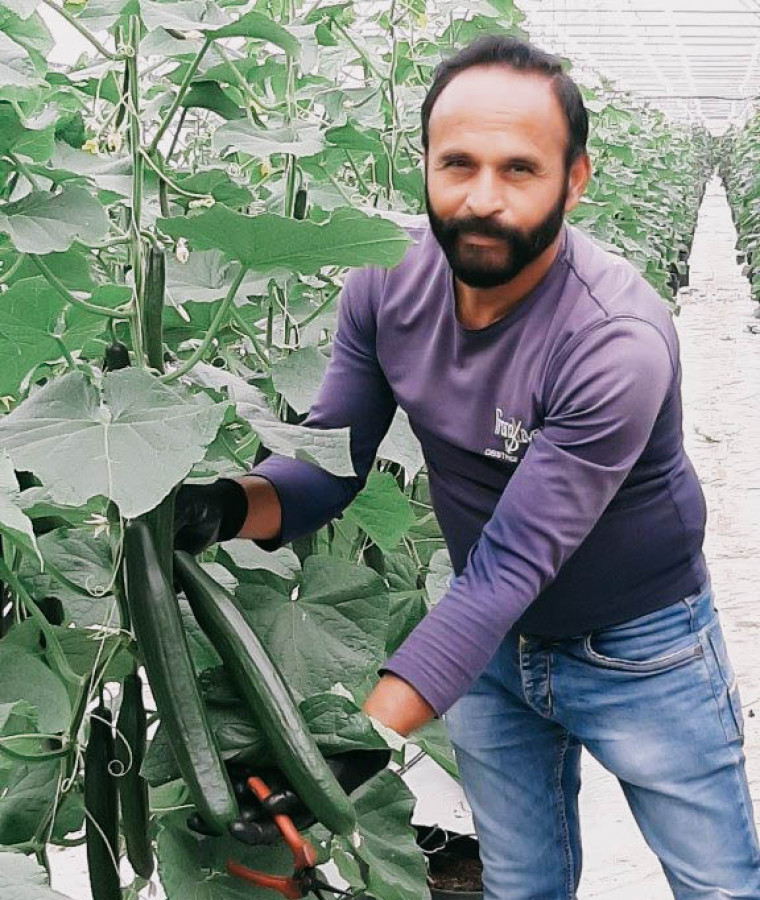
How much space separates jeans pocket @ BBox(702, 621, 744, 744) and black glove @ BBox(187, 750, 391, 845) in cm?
64

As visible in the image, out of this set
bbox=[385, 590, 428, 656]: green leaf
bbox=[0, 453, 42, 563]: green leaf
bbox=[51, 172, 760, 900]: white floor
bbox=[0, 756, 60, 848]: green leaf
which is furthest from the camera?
bbox=[51, 172, 760, 900]: white floor

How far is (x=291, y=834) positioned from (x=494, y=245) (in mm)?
669

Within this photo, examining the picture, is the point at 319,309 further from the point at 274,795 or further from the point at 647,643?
the point at 274,795

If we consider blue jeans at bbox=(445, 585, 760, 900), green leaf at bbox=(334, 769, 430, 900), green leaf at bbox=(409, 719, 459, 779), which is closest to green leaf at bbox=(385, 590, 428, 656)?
green leaf at bbox=(409, 719, 459, 779)

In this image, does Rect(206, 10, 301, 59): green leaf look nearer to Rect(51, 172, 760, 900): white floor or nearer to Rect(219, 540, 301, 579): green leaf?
Rect(219, 540, 301, 579): green leaf

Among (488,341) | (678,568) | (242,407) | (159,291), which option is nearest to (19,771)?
(242,407)

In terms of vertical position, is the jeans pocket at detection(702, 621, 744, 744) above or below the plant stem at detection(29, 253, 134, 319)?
below

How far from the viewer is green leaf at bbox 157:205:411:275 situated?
1.13 metres

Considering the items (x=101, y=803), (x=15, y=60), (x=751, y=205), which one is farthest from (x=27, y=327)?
(x=751, y=205)

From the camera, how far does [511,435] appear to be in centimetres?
157

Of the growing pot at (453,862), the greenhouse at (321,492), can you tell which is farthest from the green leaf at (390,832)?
the growing pot at (453,862)

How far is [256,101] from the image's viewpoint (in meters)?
1.57

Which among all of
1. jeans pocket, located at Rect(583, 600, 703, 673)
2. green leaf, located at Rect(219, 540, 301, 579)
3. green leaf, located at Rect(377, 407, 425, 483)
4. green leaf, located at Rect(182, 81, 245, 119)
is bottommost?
jeans pocket, located at Rect(583, 600, 703, 673)

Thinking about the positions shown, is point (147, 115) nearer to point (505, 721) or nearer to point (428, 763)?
point (505, 721)
